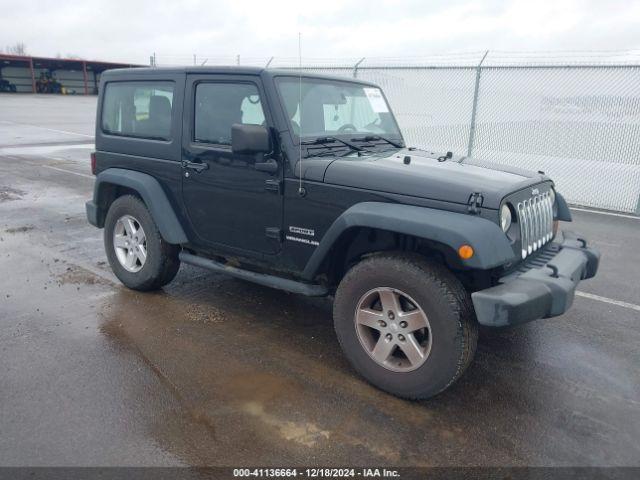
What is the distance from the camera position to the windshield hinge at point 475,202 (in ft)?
10.2

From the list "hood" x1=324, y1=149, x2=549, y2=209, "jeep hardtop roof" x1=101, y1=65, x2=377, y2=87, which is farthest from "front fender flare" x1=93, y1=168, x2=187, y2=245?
"hood" x1=324, y1=149, x2=549, y2=209

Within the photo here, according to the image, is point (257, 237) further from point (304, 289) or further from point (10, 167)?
point (10, 167)

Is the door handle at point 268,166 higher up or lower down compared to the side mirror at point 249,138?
lower down

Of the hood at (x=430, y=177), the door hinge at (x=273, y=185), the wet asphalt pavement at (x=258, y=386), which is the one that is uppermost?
the hood at (x=430, y=177)

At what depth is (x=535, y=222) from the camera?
3607 mm

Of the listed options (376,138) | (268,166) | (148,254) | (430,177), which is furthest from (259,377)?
(376,138)

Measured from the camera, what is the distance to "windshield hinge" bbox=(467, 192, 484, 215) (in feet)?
10.2

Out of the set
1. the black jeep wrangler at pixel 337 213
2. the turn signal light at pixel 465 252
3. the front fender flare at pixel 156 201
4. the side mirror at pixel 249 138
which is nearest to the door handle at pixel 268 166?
the black jeep wrangler at pixel 337 213

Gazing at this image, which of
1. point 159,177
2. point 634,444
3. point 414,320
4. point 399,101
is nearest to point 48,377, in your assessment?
point 159,177

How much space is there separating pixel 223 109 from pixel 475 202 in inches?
82.6

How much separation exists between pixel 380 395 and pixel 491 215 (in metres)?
1.29

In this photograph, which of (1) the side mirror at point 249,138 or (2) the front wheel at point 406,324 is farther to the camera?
(1) the side mirror at point 249,138

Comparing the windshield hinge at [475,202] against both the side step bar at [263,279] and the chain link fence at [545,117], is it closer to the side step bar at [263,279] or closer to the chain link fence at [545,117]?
the side step bar at [263,279]

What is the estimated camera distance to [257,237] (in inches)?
159
